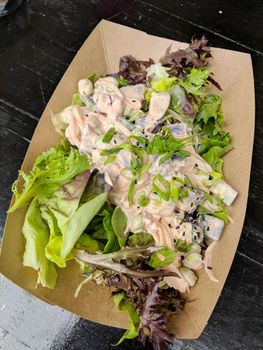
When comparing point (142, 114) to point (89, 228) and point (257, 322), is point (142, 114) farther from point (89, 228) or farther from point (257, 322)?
point (257, 322)

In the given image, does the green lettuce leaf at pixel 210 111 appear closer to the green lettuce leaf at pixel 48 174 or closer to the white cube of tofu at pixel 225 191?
the white cube of tofu at pixel 225 191

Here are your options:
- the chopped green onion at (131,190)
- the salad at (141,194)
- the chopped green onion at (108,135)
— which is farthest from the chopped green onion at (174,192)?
the chopped green onion at (108,135)

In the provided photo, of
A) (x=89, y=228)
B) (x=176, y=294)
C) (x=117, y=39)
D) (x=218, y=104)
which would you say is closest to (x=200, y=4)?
(x=117, y=39)

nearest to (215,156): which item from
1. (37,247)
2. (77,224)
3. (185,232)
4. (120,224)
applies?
(185,232)

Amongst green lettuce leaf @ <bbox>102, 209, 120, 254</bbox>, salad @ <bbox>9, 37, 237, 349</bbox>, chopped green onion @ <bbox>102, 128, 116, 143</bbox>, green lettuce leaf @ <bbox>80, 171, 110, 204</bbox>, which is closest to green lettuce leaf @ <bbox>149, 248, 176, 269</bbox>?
salad @ <bbox>9, 37, 237, 349</bbox>

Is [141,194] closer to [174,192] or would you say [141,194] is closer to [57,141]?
[174,192]

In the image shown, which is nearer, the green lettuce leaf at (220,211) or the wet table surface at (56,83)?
the green lettuce leaf at (220,211)

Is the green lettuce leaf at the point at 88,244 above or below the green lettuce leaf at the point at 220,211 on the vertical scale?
below
